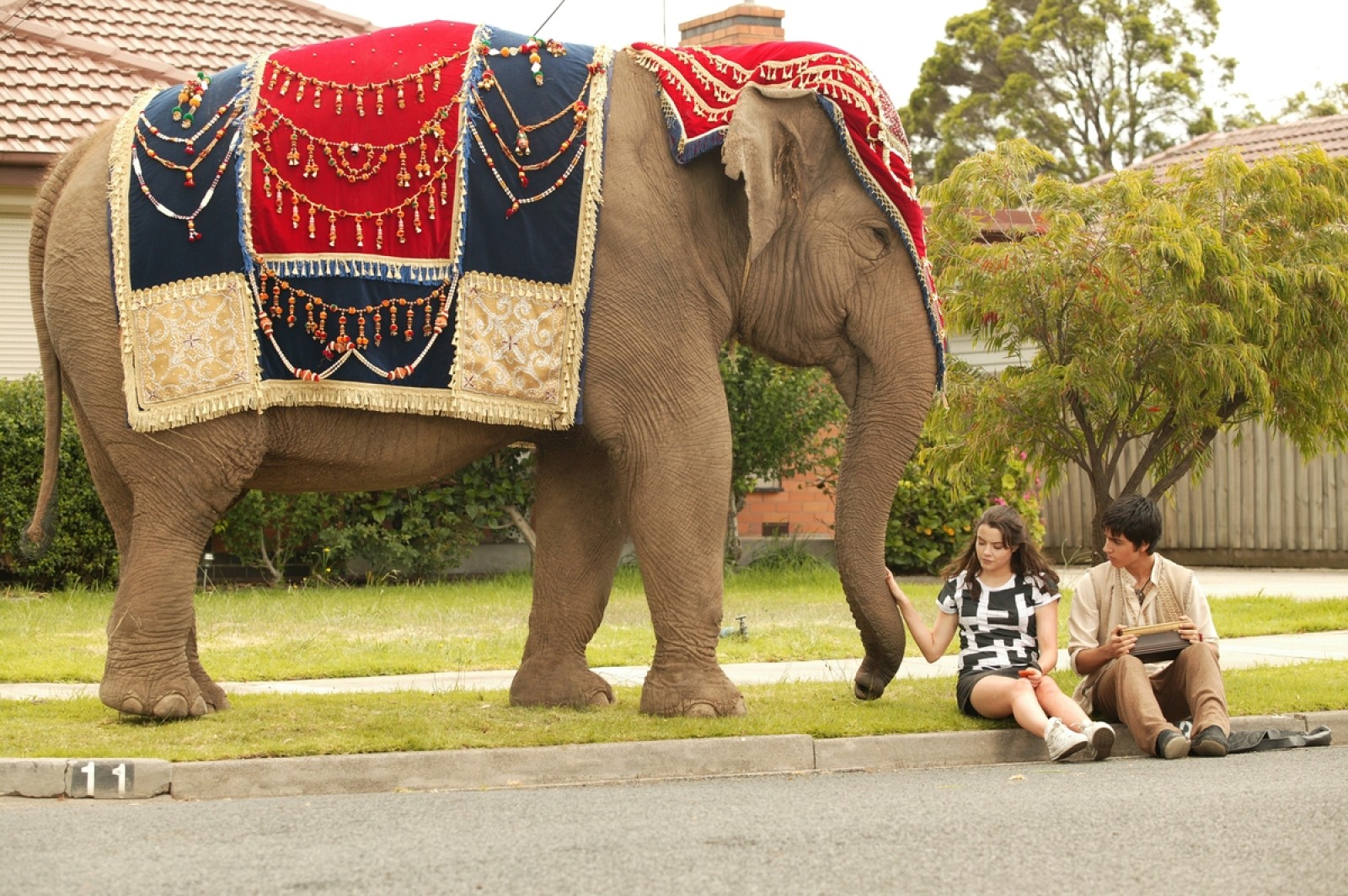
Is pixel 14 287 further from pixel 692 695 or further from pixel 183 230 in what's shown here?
pixel 692 695

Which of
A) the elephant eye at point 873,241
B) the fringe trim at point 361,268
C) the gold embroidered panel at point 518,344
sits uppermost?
the elephant eye at point 873,241

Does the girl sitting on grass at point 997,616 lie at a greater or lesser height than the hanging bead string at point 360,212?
lesser

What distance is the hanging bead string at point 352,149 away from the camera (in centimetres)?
776

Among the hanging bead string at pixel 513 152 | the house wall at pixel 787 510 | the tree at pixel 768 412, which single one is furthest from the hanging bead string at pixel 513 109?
the house wall at pixel 787 510

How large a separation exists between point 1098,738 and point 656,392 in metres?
2.50

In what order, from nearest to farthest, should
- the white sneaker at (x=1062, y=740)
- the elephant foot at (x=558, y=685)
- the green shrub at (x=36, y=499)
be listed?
the white sneaker at (x=1062, y=740), the elephant foot at (x=558, y=685), the green shrub at (x=36, y=499)

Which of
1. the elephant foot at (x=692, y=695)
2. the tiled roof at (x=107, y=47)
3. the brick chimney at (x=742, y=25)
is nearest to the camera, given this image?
the elephant foot at (x=692, y=695)

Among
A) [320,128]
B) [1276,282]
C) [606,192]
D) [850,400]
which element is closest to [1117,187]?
[1276,282]

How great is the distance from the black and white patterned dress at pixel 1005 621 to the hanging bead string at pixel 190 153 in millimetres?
4028

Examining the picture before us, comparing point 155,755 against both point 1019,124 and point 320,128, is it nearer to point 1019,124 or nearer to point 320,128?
point 320,128

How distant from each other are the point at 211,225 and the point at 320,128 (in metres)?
0.65

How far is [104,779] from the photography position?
273 inches

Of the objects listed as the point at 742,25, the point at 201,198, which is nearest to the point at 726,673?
the point at 201,198

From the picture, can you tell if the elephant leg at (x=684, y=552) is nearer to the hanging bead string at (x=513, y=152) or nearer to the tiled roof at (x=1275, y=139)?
the hanging bead string at (x=513, y=152)
